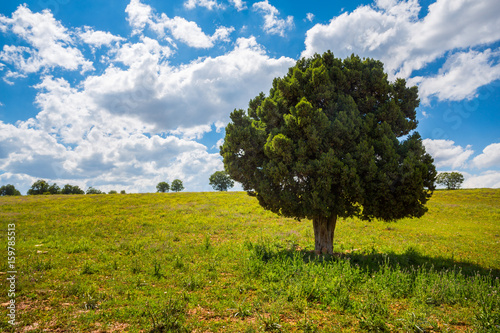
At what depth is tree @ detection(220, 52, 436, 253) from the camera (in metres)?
12.4

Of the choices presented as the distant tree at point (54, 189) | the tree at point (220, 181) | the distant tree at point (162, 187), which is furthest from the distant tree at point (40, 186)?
the tree at point (220, 181)

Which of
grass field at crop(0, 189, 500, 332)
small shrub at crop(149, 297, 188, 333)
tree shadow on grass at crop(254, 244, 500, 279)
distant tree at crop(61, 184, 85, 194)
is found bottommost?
tree shadow on grass at crop(254, 244, 500, 279)

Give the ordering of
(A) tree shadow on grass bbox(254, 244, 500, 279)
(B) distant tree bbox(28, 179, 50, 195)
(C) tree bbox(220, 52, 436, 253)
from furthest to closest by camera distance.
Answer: (B) distant tree bbox(28, 179, 50, 195)
(C) tree bbox(220, 52, 436, 253)
(A) tree shadow on grass bbox(254, 244, 500, 279)

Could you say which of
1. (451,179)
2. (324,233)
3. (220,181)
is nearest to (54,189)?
(220,181)

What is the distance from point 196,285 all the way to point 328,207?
27.0 feet

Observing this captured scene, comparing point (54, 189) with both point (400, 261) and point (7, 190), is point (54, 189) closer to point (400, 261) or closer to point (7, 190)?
point (7, 190)

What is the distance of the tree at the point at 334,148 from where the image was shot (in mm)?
12367

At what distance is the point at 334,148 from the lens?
1346 cm

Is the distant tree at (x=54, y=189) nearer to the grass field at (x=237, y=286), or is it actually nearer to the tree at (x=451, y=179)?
the grass field at (x=237, y=286)

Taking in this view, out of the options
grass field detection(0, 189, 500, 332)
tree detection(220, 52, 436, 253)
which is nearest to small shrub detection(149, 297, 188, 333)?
grass field detection(0, 189, 500, 332)

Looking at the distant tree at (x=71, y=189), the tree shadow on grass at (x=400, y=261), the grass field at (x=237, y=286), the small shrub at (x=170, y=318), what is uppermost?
the distant tree at (x=71, y=189)

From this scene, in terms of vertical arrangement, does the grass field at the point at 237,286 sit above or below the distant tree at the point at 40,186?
below

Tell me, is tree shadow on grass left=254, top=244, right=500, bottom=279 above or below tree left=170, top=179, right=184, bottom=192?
below

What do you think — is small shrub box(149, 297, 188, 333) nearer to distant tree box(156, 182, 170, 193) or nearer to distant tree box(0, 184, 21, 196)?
distant tree box(156, 182, 170, 193)
